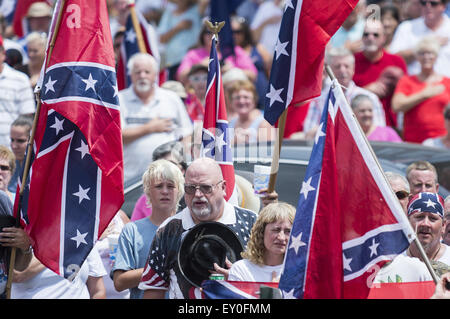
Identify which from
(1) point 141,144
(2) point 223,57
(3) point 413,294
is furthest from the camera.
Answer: (2) point 223,57

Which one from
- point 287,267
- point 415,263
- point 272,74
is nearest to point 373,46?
point 272,74

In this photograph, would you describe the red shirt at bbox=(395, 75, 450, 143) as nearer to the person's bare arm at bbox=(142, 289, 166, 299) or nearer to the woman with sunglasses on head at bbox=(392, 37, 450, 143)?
the woman with sunglasses on head at bbox=(392, 37, 450, 143)

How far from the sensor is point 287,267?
6430mm

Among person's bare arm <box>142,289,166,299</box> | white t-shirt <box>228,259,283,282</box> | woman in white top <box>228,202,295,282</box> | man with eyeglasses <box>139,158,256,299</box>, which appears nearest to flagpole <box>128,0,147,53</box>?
man with eyeglasses <box>139,158,256,299</box>

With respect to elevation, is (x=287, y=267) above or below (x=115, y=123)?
below

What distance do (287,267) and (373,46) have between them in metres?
7.26

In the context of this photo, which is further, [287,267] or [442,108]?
[442,108]

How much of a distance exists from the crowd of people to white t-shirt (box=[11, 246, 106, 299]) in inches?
0.4

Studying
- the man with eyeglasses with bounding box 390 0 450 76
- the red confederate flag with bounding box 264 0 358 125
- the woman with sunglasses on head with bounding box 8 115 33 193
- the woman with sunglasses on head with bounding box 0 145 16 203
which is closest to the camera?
the red confederate flag with bounding box 264 0 358 125

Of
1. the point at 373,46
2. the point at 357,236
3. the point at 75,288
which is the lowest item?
the point at 75,288

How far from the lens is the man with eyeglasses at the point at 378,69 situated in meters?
13.3

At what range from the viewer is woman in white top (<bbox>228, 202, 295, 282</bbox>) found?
7.23m

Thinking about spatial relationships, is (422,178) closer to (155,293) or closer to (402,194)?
(402,194)

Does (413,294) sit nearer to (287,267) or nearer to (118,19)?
(287,267)
